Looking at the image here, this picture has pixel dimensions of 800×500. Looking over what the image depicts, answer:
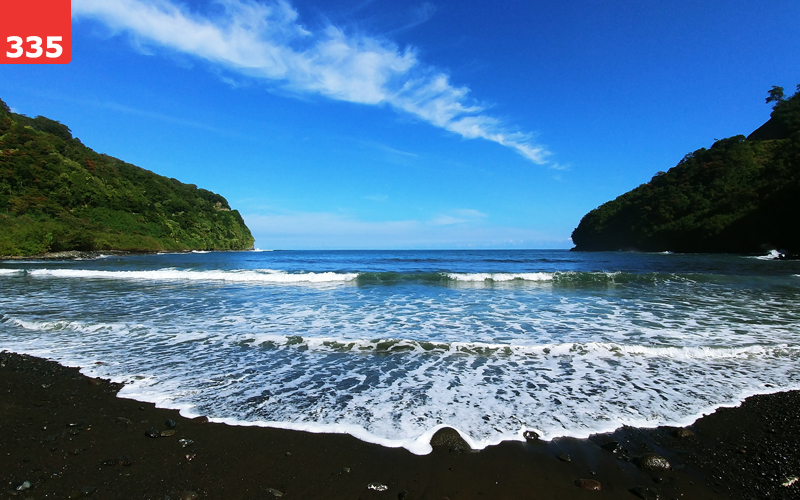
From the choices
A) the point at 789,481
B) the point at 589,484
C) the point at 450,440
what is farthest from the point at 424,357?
the point at 789,481

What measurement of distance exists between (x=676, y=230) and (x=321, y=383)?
8324 cm

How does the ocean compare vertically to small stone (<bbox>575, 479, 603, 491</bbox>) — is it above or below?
below

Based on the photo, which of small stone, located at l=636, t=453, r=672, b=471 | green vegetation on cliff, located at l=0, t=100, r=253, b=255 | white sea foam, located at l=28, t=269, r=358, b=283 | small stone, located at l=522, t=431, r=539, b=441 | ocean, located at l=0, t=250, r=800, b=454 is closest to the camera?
small stone, located at l=636, t=453, r=672, b=471

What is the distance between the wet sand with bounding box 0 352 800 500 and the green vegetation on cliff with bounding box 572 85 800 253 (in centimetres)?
6034

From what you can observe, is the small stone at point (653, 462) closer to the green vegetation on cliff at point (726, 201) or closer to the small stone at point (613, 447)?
the small stone at point (613, 447)

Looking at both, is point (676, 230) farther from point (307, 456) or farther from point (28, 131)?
point (28, 131)

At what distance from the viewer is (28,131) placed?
6512 centimetres

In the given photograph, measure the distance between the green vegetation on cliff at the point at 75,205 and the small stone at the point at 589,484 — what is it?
5731cm

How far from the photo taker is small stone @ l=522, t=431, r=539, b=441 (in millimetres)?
3426

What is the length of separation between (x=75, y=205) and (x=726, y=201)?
111 m

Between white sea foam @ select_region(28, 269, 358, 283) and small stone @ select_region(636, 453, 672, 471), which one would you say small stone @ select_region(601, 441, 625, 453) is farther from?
white sea foam @ select_region(28, 269, 358, 283)

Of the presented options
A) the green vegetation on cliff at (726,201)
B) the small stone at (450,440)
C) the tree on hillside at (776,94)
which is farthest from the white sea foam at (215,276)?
the tree on hillside at (776,94)

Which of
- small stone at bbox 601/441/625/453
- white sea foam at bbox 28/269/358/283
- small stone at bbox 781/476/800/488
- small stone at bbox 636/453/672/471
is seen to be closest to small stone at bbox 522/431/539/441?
small stone at bbox 601/441/625/453

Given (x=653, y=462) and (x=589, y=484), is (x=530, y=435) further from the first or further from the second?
(x=653, y=462)
